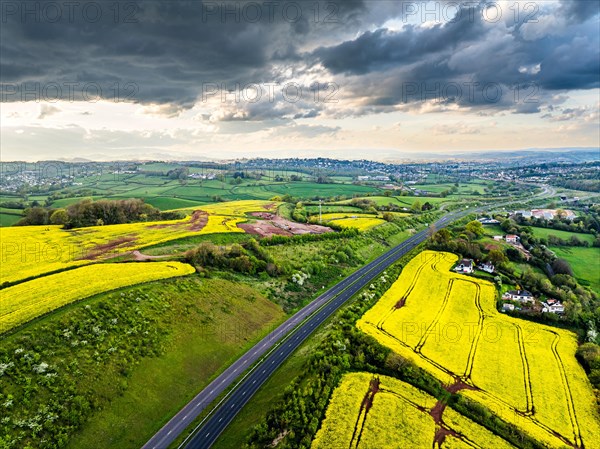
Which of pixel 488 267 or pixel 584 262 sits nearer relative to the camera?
pixel 488 267

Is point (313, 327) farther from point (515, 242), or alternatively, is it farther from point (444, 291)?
point (515, 242)

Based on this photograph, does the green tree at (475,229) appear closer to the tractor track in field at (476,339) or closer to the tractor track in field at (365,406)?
the tractor track in field at (476,339)

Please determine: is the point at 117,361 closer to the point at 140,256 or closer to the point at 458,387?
the point at 140,256

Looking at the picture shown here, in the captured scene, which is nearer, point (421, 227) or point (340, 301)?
point (340, 301)

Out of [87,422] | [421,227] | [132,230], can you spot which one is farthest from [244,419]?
[421,227]

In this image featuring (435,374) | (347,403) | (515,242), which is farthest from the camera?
(515,242)

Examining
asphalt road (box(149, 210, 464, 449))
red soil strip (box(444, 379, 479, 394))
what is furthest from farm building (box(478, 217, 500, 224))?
red soil strip (box(444, 379, 479, 394))

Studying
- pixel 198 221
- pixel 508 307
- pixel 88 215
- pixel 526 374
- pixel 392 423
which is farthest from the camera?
pixel 198 221

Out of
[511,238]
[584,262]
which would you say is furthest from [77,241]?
[584,262]
